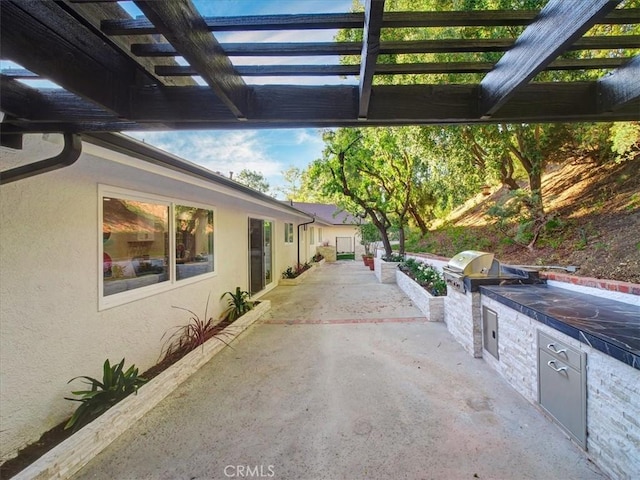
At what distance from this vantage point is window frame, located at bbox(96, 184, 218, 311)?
3.31 m

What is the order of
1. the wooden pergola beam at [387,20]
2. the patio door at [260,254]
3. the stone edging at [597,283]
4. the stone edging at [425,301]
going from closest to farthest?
the wooden pergola beam at [387,20] → the stone edging at [597,283] → the stone edging at [425,301] → the patio door at [260,254]

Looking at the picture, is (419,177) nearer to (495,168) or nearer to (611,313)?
(495,168)

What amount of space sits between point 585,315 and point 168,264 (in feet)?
17.7

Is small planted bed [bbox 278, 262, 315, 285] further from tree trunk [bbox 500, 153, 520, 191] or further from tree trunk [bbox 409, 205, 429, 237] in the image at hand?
tree trunk [bbox 500, 153, 520, 191]

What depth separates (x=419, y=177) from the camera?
445 inches

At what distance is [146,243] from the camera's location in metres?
4.14

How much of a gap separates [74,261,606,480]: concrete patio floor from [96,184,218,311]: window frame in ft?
4.49

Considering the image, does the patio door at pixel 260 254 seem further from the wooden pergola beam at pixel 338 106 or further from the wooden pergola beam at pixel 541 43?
the wooden pergola beam at pixel 541 43

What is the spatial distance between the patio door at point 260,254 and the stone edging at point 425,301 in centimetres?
467

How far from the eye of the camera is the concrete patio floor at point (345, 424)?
91.5 inches

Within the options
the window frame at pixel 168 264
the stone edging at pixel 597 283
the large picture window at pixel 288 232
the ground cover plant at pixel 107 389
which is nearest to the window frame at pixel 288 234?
the large picture window at pixel 288 232

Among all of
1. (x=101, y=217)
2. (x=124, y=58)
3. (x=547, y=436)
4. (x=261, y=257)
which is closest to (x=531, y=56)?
(x=124, y=58)

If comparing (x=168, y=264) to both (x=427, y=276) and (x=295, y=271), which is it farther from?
(x=295, y=271)

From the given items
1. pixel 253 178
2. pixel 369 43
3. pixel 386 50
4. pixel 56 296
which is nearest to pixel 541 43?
pixel 386 50
